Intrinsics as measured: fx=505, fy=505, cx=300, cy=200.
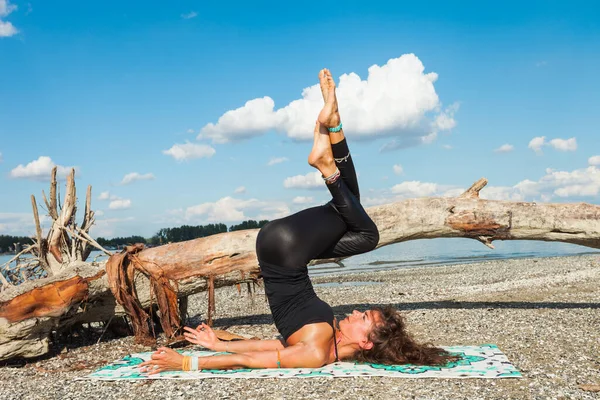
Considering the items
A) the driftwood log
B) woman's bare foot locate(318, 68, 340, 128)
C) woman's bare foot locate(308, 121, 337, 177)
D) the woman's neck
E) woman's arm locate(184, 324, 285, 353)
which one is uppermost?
woman's bare foot locate(318, 68, 340, 128)

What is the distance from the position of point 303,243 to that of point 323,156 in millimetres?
1009

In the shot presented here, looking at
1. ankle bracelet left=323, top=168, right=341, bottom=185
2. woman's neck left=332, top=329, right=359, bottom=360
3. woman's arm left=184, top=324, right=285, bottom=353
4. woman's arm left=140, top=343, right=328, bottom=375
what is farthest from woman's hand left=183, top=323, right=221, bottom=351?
ankle bracelet left=323, top=168, right=341, bottom=185

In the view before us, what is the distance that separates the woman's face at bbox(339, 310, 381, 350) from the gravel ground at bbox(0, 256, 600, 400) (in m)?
0.63

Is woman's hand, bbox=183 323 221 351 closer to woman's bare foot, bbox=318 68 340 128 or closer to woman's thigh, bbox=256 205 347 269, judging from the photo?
woman's thigh, bbox=256 205 347 269

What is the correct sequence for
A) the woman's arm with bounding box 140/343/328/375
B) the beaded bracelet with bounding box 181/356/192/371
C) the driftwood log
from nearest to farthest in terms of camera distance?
1. the woman's arm with bounding box 140/343/328/375
2. the beaded bracelet with bounding box 181/356/192/371
3. the driftwood log

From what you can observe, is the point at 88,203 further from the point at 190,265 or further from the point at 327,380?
the point at 327,380

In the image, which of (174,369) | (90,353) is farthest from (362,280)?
(174,369)

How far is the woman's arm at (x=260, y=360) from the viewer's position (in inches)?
220

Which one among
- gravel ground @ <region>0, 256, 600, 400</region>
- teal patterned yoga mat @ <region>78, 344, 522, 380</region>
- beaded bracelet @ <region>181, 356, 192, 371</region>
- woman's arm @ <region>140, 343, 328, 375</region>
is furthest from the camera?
beaded bracelet @ <region>181, 356, 192, 371</region>

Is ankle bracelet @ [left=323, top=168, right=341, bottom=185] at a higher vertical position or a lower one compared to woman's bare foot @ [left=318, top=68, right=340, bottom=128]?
lower

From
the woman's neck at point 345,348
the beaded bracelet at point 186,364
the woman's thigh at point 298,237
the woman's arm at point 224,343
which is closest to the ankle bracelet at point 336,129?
the woman's thigh at point 298,237

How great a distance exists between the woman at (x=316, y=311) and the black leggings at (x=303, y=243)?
0.01 metres

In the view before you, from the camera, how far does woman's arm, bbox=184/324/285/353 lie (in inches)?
226

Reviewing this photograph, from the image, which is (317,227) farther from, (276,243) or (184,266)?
(184,266)
